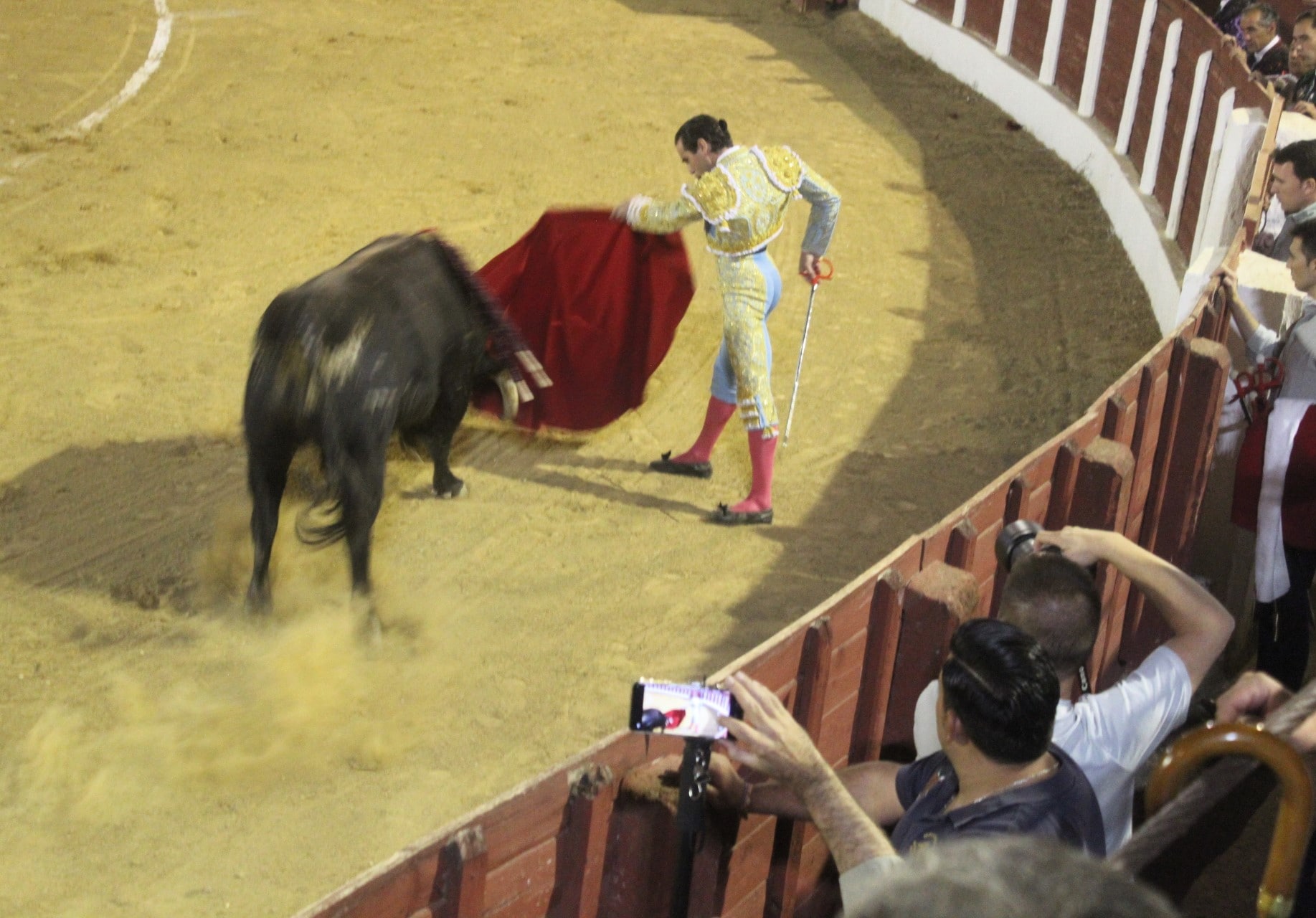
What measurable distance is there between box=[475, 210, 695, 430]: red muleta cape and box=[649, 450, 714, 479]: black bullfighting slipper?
1.04ft

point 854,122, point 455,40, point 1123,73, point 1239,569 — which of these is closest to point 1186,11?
point 1123,73

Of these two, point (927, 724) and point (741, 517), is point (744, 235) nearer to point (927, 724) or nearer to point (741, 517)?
point (741, 517)

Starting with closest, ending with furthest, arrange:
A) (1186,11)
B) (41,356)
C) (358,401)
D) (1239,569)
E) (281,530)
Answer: (358,401) → (1239,569) → (281,530) → (41,356) → (1186,11)

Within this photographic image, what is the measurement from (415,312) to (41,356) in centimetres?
234

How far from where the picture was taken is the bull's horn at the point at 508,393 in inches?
212

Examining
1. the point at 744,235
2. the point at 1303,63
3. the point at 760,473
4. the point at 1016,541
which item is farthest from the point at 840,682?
the point at 1303,63

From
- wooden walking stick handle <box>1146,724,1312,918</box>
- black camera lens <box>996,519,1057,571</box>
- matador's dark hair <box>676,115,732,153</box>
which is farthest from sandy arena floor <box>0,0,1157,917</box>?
wooden walking stick handle <box>1146,724,1312,918</box>

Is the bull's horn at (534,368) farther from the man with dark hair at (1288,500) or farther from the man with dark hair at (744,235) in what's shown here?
the man with dark hair at (1288,500)

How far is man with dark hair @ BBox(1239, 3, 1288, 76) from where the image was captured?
7.91 m

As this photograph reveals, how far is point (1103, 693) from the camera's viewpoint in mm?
2451

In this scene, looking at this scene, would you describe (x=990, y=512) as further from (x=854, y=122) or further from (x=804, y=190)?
(x=854, y=122)

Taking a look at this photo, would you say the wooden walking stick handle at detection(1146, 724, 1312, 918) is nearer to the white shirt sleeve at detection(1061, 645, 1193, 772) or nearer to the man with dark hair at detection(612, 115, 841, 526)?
→ the white shirt sleeve at detection(1061, 645, 1193, 772)

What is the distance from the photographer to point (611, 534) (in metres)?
5.15

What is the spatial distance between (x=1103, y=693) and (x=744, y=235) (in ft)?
9.34
